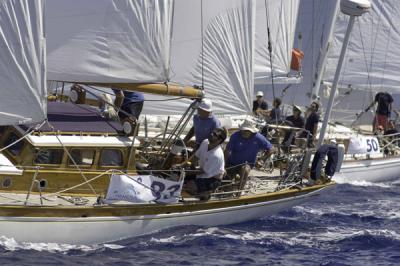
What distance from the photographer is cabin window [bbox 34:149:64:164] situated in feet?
54.1

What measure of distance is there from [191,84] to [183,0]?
161 cm

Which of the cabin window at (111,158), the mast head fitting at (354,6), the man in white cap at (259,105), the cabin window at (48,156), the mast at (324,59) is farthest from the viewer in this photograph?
the mast at (324,59)

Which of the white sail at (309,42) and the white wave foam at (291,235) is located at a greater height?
the white sail at (309,42)

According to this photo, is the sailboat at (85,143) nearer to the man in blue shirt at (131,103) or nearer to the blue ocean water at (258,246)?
the blue ocean water at (258,246)

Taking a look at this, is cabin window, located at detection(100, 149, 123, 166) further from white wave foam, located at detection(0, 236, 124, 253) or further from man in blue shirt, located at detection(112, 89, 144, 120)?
man in blue shirt, located at detection(112, 89, 144, 120)

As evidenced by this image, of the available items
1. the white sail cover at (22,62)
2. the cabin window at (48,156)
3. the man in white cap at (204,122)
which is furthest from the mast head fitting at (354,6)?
the white sail cover at (22,62)

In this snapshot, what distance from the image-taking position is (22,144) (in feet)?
54.5

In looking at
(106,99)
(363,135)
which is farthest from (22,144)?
(363,135)

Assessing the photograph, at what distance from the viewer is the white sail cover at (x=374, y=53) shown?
3279cm

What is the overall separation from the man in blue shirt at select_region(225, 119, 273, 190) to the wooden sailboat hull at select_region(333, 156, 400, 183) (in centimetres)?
952

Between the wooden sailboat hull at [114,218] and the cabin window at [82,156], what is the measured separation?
3.19 ft

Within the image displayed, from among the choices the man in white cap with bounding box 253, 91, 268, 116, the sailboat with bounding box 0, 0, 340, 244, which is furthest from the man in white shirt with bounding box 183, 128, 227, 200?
the man in white cap with bounding box 253, 91, 268, 116

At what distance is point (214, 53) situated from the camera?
20.2 metres

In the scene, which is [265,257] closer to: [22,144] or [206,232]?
[206,232]
